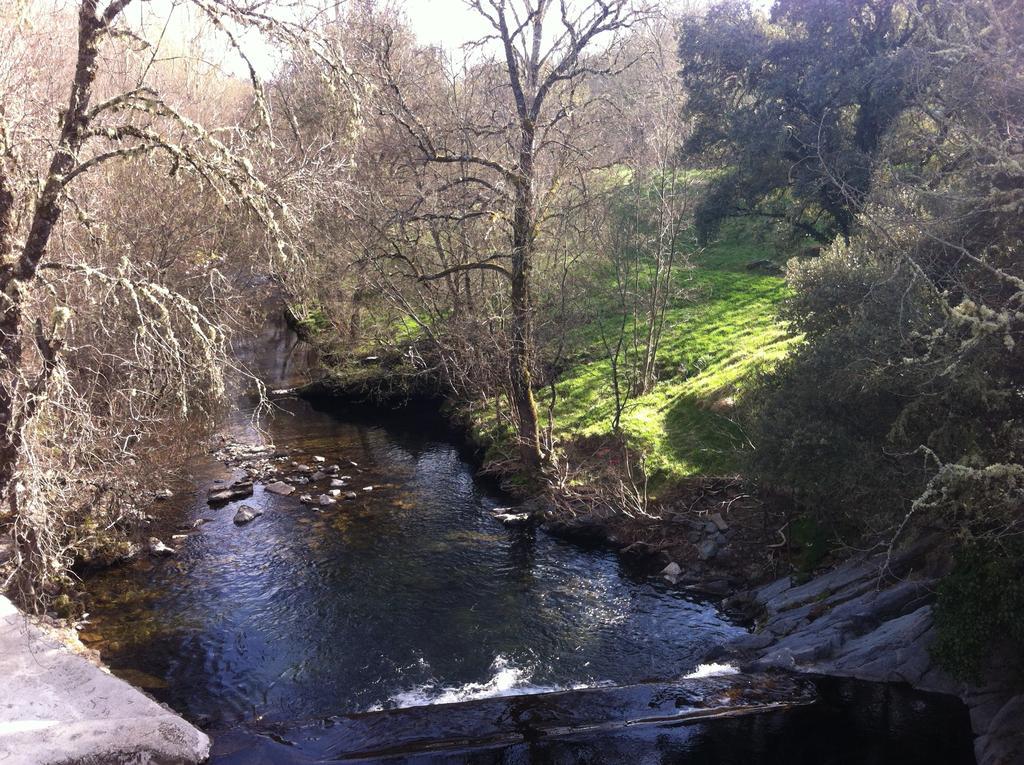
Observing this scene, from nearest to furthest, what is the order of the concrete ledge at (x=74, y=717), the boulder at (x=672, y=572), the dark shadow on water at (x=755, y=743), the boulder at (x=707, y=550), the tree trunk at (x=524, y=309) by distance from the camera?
the concrete ledge at (x=74, y=717)
the dark shadow on water at (x=755, y=743)
the boulder at (x=672, y=572)
the boulder at (x=707, y=550)
the tree trunk at (x=524, y=309)

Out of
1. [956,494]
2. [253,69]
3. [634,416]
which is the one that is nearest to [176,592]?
[253,69]

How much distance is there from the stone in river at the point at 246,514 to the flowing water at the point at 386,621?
22 centimetres

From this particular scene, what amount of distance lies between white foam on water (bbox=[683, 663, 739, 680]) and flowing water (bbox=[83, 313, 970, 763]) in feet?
0.72

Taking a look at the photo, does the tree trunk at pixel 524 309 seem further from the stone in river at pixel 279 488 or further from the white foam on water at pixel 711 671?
the white foam on water at pixel 711 671

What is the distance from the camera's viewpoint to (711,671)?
11.1 m

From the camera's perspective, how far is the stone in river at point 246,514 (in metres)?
16.9

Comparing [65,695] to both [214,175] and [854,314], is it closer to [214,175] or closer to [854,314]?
[214,175]

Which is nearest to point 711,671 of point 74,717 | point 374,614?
point 374,614

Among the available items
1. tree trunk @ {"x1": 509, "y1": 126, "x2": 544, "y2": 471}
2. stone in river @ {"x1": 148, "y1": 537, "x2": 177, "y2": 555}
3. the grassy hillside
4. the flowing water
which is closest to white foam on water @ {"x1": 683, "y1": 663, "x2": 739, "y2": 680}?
the flowing water

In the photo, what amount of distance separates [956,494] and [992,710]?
253 cm

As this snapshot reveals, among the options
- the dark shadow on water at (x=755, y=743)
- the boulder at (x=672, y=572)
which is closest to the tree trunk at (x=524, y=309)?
the boulder at (x=672, y=572)

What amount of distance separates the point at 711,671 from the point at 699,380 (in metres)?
10.0

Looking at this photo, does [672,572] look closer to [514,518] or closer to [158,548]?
[514,518]

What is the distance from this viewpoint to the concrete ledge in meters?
8.46
